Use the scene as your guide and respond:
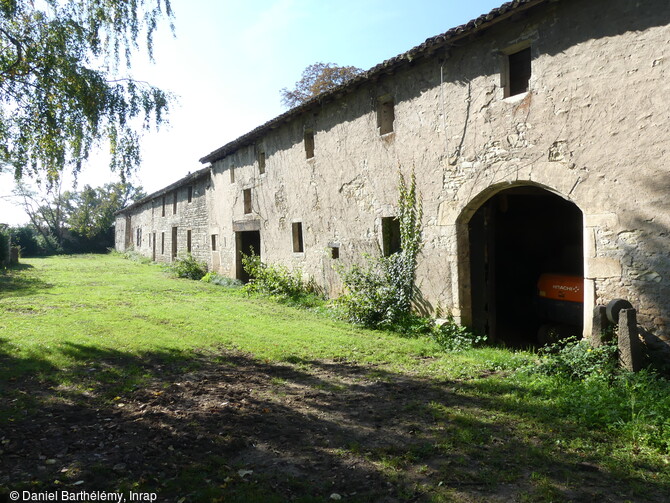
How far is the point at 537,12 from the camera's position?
6273mm

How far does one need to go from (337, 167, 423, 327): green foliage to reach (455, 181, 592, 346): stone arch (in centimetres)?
101

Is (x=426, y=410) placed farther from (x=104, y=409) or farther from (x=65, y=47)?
(x=65, y=47)

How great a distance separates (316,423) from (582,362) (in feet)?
10.8

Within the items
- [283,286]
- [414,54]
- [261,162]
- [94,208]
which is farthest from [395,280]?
[94,208]

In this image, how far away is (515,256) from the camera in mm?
9852

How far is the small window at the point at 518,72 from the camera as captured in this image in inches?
268

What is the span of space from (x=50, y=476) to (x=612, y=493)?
3.89m

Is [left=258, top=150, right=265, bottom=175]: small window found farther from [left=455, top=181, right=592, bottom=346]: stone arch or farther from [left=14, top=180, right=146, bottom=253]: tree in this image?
[left=14, top=180, right=146, bottom=253]: tree

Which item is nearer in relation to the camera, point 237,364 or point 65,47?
point 237,364

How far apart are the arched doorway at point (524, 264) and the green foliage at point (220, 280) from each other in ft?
29.4

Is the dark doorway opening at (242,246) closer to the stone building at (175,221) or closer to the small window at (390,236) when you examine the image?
A: the stone building at (175,221)

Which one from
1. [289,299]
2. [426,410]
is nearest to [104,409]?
[426,410]

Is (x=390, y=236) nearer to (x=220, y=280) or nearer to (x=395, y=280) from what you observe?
(x=395, y=280)

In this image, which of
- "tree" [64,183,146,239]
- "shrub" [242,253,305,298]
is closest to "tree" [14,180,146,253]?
"tree" [64,183,146,239]
